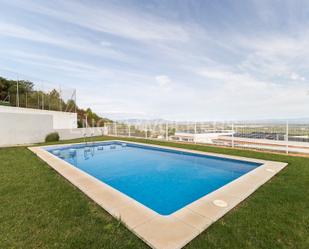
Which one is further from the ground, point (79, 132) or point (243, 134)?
point (243, 134)

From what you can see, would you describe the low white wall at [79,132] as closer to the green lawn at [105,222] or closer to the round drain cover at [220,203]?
Answer: the green lawn at [105,222]

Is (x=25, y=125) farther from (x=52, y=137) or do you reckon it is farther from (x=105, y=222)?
(x=105, y=222)

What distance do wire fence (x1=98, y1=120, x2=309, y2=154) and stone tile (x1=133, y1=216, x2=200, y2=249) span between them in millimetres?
7842

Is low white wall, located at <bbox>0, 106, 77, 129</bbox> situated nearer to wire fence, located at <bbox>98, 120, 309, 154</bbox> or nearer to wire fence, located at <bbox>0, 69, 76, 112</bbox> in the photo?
wire fence, located at <bbox>0, 69, 76, 112</bbox>

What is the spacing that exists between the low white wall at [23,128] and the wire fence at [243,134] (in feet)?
28.4

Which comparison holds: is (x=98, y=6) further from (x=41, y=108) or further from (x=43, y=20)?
(x=41, y=108)

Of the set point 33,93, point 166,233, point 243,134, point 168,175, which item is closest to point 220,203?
point 166,233

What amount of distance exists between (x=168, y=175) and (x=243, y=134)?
604 centimetres

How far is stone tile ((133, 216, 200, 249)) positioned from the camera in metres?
2.02

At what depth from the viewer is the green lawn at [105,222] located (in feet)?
6.77

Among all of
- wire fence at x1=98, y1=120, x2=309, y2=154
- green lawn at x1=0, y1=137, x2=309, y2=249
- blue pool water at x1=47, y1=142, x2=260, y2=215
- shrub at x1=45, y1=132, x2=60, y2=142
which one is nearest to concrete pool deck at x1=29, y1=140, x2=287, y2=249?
green lawn at x1=0, y1=137, x2=309, y2=249

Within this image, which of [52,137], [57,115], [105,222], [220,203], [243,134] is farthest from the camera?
[57,115]

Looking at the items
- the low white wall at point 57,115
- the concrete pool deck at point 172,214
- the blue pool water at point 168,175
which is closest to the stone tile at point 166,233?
the concrete pool deck at point 172,214

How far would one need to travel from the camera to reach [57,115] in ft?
50.9
